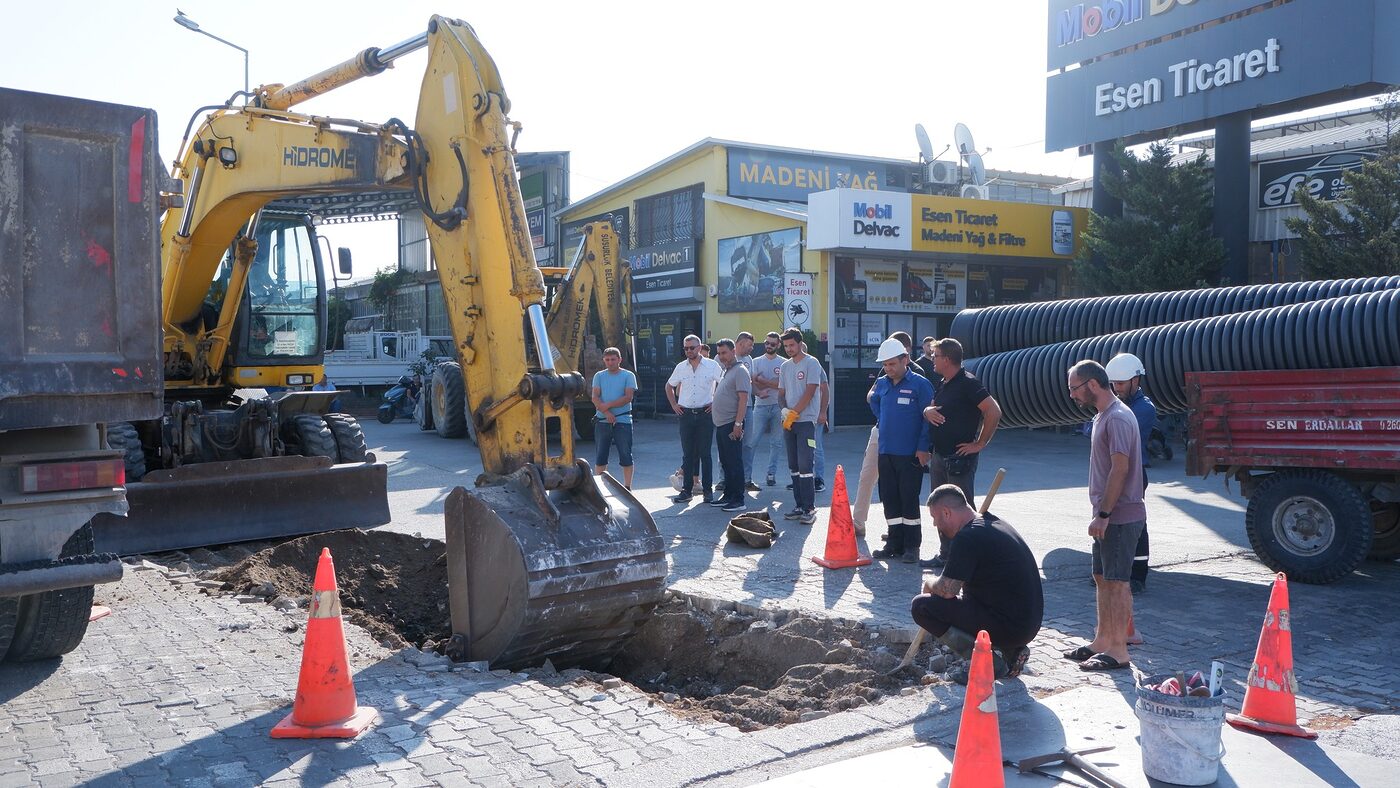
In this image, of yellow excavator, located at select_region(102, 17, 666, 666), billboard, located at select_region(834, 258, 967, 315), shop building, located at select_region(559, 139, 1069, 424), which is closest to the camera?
yellow excavator, located at select_region(102, 17, 666, 666)

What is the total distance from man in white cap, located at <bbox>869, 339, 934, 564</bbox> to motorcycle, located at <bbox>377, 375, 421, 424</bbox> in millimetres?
18625

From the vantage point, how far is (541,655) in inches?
234

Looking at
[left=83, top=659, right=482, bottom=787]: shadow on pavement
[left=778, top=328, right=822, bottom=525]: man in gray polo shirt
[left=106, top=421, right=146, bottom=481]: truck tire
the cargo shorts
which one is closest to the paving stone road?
[left=83, top=659, right=482, bottom=787]: shadow on pavement

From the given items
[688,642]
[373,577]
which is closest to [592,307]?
[373,577]

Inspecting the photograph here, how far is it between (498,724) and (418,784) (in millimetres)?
715

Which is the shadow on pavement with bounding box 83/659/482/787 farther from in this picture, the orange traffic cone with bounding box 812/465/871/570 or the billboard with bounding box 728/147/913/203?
the billboard with bounding box 728/147/913/203

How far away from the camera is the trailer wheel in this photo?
874cm

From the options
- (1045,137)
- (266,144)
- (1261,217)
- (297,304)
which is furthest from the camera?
(1045,137)

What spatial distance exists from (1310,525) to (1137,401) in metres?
1.51

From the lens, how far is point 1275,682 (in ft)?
16.3

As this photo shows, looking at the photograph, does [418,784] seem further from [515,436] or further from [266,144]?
[266,144]

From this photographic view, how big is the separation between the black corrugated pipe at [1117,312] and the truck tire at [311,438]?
6335 mm

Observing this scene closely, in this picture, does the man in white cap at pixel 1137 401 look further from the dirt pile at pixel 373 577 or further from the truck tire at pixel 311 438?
the truck tire at pixel 311 438

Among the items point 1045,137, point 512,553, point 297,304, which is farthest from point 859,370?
point 512,553
